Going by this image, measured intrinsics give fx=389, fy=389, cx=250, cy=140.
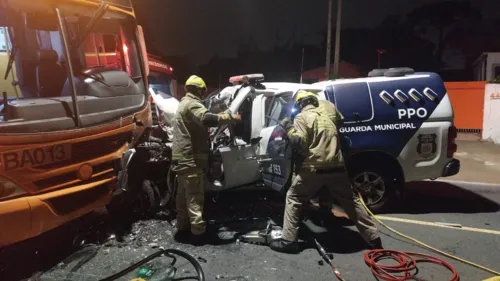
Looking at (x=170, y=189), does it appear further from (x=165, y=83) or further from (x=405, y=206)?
(x=165, y=83)

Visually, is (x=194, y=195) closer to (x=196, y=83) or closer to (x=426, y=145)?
(x=196, y=83)

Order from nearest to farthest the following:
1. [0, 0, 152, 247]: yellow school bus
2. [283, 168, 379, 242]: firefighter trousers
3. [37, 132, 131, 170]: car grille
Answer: [0, 0, 152, 247]: yellow school bus < [37, 132, 131, 170]: car grille < [283, 168, 379, 242]: firefighter trousers

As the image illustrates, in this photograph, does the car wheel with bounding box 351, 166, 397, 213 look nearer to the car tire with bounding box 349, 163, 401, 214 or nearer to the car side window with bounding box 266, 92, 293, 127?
the car tire with bounding box 349, 163, 401, 214

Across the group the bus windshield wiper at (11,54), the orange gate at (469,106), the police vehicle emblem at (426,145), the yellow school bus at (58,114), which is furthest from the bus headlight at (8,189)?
the orange gate at (469,106)

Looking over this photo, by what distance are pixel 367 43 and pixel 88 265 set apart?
32.5 metres

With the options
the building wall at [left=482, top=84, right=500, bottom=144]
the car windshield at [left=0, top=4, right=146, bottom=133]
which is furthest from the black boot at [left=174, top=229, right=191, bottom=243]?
the building wall at [left=482, top=84, right=500, bottom=144]

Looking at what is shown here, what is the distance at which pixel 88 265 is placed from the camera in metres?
4.08

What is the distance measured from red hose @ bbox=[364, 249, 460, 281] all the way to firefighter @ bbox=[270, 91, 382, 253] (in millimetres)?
177

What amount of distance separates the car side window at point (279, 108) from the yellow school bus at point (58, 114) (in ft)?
5.48

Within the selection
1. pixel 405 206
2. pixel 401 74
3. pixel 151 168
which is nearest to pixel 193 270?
pixel 151 168

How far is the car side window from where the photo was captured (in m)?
5.41

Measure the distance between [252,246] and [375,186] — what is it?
6.63ft

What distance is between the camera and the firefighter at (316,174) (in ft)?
13.9

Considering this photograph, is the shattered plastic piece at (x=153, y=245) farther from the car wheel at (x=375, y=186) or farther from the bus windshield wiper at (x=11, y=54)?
the car wheel at (x=375, y=186)
